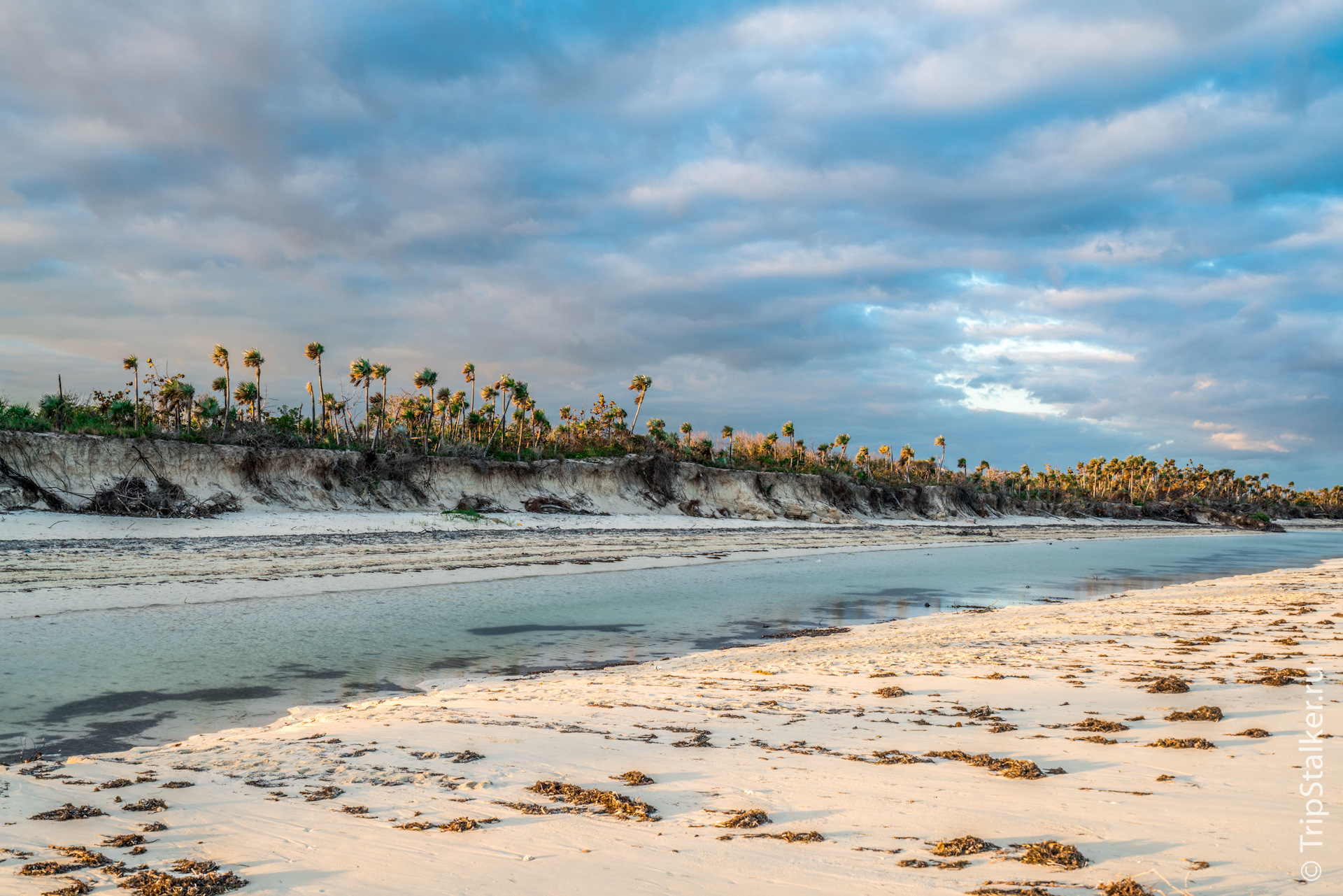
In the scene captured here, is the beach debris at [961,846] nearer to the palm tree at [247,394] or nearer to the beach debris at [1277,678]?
the beach debris at [1277,678]

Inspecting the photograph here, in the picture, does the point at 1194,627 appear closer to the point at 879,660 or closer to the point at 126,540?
the point at 879,660

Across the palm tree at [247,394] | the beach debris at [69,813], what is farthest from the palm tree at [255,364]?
the beach debris at [69,813]

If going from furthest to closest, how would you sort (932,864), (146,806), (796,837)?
(146,806) < (796,837) < (932,864)

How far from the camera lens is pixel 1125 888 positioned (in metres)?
3.26

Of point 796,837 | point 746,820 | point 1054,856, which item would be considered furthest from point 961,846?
point 746,820

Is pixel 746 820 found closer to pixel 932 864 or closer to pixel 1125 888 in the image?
pixel 932 864

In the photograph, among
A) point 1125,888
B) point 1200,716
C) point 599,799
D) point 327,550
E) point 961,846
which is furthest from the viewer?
point 327,550

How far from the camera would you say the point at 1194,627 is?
11.9 meters

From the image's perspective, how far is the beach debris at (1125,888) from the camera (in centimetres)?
323

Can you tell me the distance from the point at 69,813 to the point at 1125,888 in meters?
5.44

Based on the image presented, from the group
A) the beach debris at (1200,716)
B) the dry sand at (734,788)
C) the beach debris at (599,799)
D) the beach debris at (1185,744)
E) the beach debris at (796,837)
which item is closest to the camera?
the dry sand at (734,788)

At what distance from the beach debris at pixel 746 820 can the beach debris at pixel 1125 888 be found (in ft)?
5.27

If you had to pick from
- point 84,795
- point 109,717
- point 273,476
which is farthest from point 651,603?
point 273,476

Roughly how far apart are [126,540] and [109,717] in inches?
753
